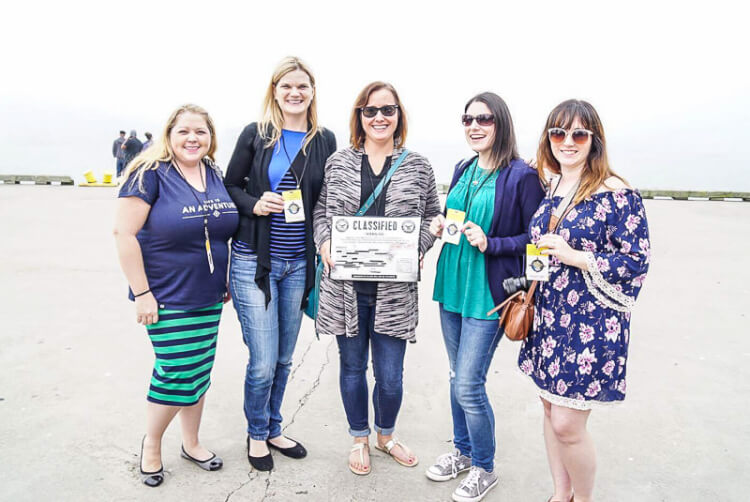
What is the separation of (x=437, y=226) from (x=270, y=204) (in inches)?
38.3

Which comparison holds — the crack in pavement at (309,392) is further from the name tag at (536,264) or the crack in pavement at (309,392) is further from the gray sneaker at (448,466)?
the name tag at (536,264)

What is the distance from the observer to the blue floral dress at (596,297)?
225cm

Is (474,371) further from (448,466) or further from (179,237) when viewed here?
(179,237)

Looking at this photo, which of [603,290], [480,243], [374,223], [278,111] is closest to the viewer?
[603,290]

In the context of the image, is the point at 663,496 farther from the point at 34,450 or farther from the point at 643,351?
the point at 34,450

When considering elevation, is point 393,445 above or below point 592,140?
below

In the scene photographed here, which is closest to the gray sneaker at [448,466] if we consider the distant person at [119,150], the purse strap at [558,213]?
the purse strap at [558,213]

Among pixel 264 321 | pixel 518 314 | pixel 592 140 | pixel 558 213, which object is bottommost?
pixel 264 321

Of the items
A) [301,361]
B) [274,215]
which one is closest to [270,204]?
[274,215]

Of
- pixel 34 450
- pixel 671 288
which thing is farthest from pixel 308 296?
pixel 671 288

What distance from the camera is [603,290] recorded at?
7.47 feet

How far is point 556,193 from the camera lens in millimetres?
2514

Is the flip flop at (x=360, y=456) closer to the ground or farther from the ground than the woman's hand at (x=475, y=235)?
closer to the ground

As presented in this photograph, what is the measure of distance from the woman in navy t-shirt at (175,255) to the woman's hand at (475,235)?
4.51 feet
